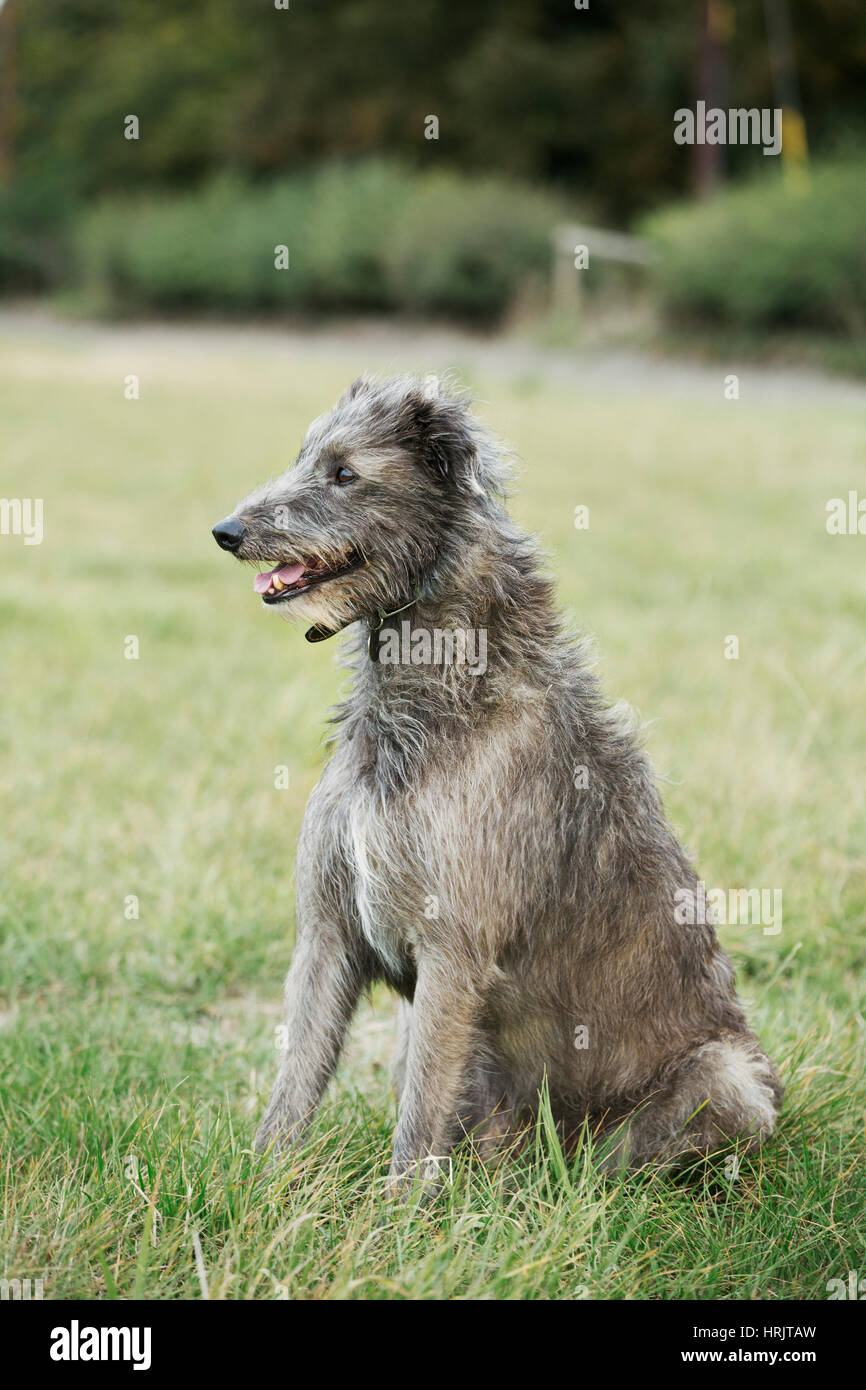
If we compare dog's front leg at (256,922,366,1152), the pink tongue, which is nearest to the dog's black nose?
the pink tongue

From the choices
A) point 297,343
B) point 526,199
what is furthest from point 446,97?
point 297,343

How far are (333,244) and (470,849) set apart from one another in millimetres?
26508

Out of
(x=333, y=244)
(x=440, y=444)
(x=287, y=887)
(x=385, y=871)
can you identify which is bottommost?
(x=385, y=871)

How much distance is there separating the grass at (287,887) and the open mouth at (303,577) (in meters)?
0.69

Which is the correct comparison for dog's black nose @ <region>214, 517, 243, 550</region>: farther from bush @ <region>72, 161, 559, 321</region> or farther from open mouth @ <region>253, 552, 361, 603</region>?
bush @ <region>72, 161, 559, 321</region>

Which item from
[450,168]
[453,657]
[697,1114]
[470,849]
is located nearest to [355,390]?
[453,657]

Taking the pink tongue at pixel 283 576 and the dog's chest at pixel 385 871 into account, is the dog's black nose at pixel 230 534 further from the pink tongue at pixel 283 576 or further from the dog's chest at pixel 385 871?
the dog's chest at pixel 385 871

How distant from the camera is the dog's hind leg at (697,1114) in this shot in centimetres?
354

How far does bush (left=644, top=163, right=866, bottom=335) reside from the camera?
19.9 m

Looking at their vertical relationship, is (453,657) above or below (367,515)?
below

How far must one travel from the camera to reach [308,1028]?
11.5 feet

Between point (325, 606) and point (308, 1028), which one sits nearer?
point (325, 606)

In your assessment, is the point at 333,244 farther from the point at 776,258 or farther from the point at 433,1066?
the point at 433,1066

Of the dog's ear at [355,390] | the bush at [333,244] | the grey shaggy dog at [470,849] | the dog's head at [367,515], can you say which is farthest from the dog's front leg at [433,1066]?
the bush at [333,244]
